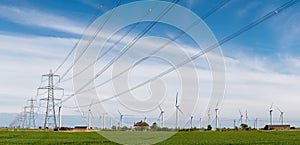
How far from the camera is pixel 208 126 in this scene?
139 meters

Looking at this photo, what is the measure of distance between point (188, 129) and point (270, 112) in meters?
24.5

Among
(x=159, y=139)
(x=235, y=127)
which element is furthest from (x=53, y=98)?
(x=235, y=127)

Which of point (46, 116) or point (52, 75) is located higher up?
point (52, 75)

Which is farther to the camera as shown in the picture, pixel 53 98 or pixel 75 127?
pixel 75 127

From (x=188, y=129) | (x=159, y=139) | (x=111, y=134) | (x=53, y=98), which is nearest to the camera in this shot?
(x=159, y=139)

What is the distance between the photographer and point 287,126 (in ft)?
483

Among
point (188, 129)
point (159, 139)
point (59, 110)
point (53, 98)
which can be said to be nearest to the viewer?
point (159, 139)

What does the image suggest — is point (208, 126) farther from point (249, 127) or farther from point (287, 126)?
point (287, 126)

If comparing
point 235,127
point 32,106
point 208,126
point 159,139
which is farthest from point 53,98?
point 235,127

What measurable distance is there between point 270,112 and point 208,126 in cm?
2440

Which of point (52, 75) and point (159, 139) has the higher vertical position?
point (52, 75)

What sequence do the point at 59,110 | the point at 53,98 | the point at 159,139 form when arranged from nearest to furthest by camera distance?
the point at 159,139
the point at 53,98
the point at 59,110

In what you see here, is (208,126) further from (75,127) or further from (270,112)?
(75,127)

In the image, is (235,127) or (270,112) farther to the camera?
(235,127)
